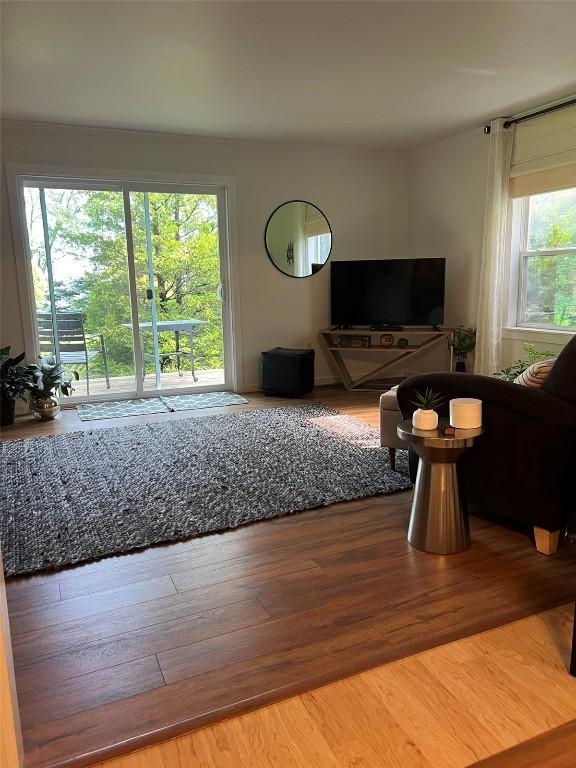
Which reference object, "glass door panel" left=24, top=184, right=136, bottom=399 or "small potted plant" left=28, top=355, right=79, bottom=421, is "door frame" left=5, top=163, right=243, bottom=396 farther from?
"small potted plant" left=28, top=355, right=79, bottom=421

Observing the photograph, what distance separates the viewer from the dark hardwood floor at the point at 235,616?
1.55 m

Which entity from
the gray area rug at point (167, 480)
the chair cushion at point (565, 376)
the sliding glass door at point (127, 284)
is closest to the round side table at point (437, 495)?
the chair cushion at point (565, 376)

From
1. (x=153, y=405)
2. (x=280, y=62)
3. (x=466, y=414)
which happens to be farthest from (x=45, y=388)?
(x=466, y=414)

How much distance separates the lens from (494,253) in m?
4.82

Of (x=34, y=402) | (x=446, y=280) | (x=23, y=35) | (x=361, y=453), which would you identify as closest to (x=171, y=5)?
(x=23, y=35)

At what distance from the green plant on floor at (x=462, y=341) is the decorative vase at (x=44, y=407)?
12.1 feet

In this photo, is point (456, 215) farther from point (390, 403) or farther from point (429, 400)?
point (429, 400)

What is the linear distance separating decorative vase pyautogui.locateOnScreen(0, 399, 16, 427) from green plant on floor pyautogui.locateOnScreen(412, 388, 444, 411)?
11.3 feet

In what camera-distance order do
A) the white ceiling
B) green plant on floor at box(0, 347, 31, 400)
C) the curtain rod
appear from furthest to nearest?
green plant on floor at box(0, 347, 31, 400) → the curtain rod → the white ceiling

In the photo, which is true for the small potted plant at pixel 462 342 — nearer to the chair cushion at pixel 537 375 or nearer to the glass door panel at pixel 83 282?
the chair cushion at pixel 537 375

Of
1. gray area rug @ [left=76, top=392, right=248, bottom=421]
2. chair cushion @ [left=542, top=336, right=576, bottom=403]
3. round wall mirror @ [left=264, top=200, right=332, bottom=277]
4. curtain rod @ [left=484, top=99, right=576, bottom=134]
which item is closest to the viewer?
chair cushion @ [left=542, top=336, right=576, bottom=403]

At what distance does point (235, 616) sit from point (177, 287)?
13.3 ft

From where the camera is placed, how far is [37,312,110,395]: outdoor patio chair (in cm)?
507

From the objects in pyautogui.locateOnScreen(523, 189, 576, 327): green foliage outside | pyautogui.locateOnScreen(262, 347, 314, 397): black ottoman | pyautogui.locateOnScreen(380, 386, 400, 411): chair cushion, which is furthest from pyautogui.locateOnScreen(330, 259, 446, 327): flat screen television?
pyautogui.locateOnScreen(380, 386, 400, 411): chair cushion
